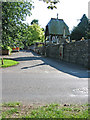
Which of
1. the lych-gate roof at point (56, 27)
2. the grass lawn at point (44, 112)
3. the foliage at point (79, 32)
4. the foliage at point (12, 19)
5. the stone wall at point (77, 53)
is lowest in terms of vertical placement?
the grass lawn at point (44, 112)

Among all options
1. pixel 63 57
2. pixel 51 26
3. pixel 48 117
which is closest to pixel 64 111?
pixel 48 117

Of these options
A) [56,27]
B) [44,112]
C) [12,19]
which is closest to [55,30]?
[56,27]

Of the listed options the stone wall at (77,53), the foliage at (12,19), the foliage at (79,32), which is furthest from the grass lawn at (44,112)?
the foliage at (79,32)

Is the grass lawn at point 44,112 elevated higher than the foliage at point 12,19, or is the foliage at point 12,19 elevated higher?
the foliage at point 12,19

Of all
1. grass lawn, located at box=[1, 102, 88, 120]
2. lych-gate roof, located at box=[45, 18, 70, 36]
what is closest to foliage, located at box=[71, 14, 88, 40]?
lych-gate roof, located at box=[45, 18, 70, 36]

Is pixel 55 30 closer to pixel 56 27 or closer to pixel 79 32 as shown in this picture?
pixel 56 27

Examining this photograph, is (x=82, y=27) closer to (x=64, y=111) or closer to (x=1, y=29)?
(x=1, y=29)

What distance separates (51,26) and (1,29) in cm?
4146

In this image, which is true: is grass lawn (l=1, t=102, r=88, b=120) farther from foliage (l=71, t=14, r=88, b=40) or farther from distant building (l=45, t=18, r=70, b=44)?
distant building (l=45, t=18, r=70, b=44)

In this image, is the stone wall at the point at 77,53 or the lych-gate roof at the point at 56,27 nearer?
the stone wall at the point at 77,53

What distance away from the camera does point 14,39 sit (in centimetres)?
973

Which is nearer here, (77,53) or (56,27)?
(77,53)

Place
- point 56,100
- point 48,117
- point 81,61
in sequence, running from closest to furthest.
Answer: point 48,117, point 56,100, point 81,61

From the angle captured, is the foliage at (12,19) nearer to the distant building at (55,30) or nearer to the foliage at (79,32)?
the foliage at (79,32)
